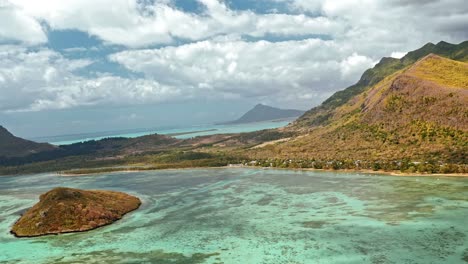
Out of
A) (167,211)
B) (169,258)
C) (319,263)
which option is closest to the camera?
(319,263)

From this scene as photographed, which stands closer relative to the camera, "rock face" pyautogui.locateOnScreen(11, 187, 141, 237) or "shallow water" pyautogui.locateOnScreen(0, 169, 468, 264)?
"shallow water" pyautogui.locateOnScreen(0, 169, 468, 264)

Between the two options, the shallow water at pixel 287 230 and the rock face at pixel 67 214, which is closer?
the shallow water at pixel 287 230

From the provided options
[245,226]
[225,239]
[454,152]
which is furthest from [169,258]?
[454,152]

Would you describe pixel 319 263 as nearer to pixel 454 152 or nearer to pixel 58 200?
pixel 58 200

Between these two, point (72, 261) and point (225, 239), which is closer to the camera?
point (72, 261)

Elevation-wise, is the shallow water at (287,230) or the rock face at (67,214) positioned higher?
the rock face at (67,214)
